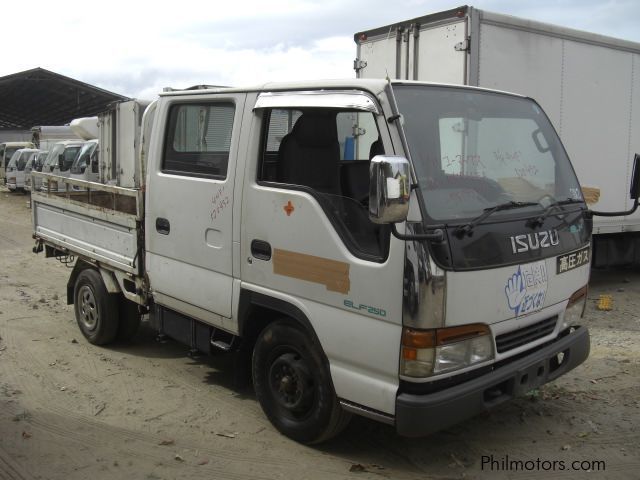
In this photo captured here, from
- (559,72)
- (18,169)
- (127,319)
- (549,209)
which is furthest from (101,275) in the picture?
(18,169)

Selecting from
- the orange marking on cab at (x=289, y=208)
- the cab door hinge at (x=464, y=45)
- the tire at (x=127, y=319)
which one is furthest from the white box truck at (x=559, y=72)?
the tire at (x=127, y=319)

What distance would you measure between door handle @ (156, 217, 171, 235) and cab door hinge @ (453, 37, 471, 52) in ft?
13.0

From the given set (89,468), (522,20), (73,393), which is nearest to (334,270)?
(89,468)

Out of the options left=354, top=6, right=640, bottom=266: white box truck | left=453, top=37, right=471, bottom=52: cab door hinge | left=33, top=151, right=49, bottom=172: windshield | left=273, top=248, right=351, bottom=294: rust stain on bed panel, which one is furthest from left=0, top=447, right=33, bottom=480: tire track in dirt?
left=33, top=151, right=49, bottom=172: windshield

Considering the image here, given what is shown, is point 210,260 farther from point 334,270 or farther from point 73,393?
point 73,393

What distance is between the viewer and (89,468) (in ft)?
12.4

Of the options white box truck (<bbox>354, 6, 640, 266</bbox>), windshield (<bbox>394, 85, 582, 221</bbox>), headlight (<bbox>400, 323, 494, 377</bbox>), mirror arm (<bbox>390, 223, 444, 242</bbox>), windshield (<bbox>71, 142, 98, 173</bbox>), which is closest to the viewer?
mirror arm (<bbox>390, 223, 444, 242</bbox>)

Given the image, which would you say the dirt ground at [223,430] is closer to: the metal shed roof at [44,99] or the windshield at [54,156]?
the windshield at [54,156]

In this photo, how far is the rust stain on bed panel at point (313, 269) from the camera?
351cm

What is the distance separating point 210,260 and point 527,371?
7.24 feet

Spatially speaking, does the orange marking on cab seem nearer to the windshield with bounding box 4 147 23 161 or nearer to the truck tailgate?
the truck tailgate

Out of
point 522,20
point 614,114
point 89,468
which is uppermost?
point 522,20

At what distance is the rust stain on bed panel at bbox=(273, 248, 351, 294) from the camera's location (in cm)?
351

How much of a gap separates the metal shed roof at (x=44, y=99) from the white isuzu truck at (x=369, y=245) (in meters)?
Result: 34.9
